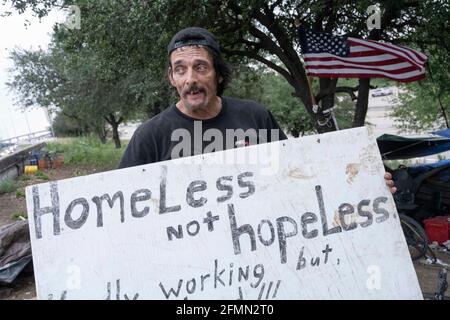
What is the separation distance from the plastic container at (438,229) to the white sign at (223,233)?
17.7ft

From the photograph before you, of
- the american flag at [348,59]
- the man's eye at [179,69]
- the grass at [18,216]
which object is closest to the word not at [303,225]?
the man's eye at [179,69]

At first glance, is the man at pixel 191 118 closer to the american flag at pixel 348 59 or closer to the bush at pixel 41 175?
the american flag at pixel 348 59

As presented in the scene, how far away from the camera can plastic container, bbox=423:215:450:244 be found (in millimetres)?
6727

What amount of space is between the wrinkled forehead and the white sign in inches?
20.5

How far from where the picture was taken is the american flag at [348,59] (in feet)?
26.1

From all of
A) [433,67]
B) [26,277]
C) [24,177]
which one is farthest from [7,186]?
[433,67]

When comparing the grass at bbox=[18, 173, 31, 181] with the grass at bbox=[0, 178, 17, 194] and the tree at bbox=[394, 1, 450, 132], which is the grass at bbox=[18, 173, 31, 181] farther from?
the tree at bbox=[394, 1, 450, 132]

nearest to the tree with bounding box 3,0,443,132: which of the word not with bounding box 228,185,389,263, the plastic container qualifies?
the plastic container

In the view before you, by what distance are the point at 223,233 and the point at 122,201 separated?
491 millimetres

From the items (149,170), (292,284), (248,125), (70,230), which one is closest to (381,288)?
(292,284)

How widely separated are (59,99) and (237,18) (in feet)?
55.8

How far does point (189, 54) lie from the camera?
2180 mm

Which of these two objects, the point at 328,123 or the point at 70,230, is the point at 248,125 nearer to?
the point at 70,230

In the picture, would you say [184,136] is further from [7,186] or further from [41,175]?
[41,175]
